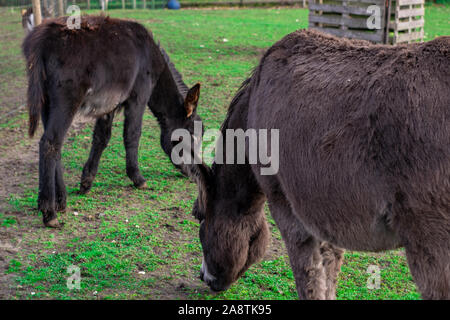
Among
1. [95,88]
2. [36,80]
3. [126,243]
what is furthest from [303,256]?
[36,80]

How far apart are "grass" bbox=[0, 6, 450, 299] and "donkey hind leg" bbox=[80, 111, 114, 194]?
0.46 feet

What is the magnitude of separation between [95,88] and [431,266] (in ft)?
11.8

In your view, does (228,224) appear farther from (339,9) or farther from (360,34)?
(339,9)

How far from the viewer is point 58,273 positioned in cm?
381

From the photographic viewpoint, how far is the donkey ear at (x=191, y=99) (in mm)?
5191

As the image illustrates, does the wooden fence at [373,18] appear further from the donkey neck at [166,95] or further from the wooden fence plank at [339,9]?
the donkey neck at [166,95]

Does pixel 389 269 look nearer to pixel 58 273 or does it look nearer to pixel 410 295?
pixel 410 295

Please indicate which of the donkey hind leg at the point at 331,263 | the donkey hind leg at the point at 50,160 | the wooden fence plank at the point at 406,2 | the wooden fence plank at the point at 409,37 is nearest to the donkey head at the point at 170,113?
the donkey hind leg at the point at 50,160

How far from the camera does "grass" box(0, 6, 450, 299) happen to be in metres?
3.59

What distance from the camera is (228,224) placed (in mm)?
3199

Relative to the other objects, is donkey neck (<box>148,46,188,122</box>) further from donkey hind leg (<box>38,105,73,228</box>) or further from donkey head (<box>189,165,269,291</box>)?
donkey head (<box>189,165,269,291</box>)

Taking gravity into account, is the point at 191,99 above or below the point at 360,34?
below

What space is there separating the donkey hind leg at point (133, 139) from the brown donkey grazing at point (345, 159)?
231 centimetres
